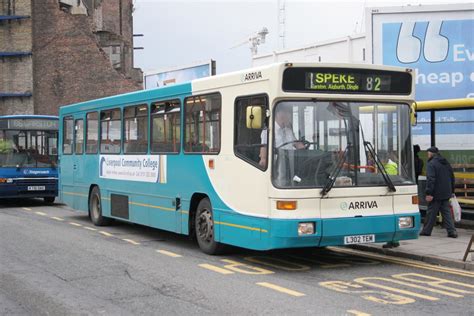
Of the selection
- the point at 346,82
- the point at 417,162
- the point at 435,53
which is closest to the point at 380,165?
the point at 346,82

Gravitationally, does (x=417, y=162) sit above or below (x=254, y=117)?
below

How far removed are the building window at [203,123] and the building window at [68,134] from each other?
615 centimetres

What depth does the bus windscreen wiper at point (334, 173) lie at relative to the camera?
831cm

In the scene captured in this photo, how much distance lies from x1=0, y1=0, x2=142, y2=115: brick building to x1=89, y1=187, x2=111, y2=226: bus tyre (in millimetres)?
26996

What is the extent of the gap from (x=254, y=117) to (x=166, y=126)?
2.91 meters

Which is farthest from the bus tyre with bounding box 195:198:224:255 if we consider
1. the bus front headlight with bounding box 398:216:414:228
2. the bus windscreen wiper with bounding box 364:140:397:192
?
the bus front headlight with bounding box 398:216:414:228

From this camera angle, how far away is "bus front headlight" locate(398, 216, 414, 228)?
8844 millimetres

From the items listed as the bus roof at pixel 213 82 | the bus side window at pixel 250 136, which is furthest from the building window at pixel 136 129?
the bus side window at pixel 250 136

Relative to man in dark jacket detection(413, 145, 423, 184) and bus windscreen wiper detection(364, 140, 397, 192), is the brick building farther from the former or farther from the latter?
bus windscreen wiper detection(364, 140, 397, 192)

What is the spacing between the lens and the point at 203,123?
9.96 metres

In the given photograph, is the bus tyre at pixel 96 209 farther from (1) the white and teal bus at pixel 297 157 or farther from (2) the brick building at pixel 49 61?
(2) the brick building at pixel 49 61

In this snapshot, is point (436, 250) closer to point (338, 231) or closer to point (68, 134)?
point (338, 231)

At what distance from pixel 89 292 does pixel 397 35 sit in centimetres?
1413

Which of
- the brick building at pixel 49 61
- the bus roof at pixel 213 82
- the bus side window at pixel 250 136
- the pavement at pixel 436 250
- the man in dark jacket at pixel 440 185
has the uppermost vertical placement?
the brick building at pixel 49 61
